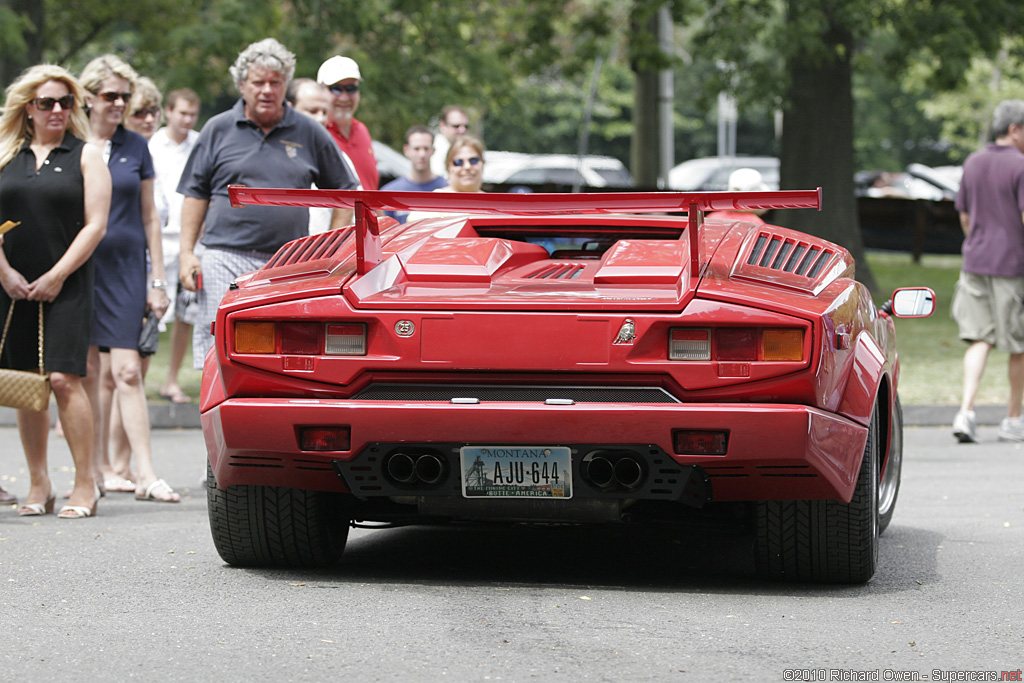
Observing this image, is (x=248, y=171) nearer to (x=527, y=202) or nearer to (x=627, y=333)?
(x=527, y=202)

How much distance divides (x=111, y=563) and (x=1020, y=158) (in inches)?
245

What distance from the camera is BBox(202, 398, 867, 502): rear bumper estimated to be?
169 inches

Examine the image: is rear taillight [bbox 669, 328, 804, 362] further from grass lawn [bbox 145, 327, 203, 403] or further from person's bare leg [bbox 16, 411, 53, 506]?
grass lawn [bbox 145, 327, 203, 403]

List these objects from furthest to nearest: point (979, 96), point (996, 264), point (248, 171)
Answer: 1. point (979, 96)
2. point (996, 264)
3. point (248, 171)

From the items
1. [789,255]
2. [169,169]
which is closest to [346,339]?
[789,255]

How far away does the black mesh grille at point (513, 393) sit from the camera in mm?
4359

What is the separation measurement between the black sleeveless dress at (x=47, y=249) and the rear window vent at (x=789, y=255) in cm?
294

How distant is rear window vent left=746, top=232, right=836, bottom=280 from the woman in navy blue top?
3.20 m

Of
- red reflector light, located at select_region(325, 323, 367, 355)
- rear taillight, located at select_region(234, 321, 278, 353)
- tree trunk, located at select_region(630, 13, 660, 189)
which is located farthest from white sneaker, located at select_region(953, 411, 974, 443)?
tree trunk, located at select_region(630, 13, 660, 189)

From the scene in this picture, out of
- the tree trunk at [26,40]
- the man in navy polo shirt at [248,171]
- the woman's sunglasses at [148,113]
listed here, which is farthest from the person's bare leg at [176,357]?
the tree trunk at [26,40]

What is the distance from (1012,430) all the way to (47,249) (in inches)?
235

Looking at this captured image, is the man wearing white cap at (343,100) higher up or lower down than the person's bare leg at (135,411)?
higher up

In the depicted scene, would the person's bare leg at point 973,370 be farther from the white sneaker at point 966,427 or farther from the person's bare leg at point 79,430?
the person's bare leg at point 79,430

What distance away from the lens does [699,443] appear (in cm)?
433
